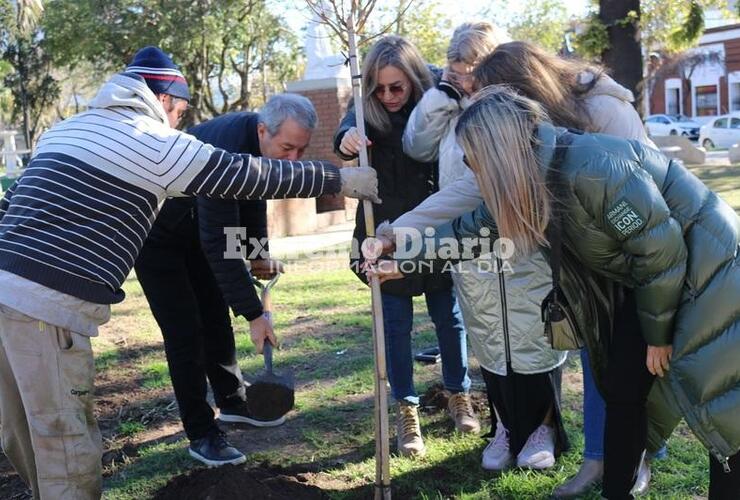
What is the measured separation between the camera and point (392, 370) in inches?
149

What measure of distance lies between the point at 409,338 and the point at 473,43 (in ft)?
4.51

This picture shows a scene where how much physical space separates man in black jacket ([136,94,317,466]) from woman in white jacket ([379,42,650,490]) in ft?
1.97

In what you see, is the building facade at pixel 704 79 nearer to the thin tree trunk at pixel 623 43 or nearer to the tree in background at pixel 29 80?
the tree in background at pixel 29 80

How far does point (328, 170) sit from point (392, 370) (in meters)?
1.28

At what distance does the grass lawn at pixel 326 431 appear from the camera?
11.0ft

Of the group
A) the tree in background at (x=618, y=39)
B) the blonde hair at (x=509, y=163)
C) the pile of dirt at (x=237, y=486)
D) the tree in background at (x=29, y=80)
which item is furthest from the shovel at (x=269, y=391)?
the tree in background at (x=29, y=80)

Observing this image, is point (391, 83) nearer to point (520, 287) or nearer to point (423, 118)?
point (423, 118)

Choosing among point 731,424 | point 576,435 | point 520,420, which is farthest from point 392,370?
point 731,424

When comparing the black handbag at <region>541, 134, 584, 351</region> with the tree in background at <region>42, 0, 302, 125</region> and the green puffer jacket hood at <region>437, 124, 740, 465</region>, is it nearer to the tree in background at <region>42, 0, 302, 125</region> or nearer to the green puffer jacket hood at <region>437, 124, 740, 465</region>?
the green puffer jacket hood at <region>437, 124, 740, 465</region>

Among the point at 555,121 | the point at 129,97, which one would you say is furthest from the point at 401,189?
the point at 129,97

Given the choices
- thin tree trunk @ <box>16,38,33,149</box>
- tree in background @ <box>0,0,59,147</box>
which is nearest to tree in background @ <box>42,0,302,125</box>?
tree in background @ <box>0,0,59,147</box>

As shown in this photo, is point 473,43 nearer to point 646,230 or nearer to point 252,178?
point 252,178

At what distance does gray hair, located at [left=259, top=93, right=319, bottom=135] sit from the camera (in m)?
3.31

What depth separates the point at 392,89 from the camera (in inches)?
142
